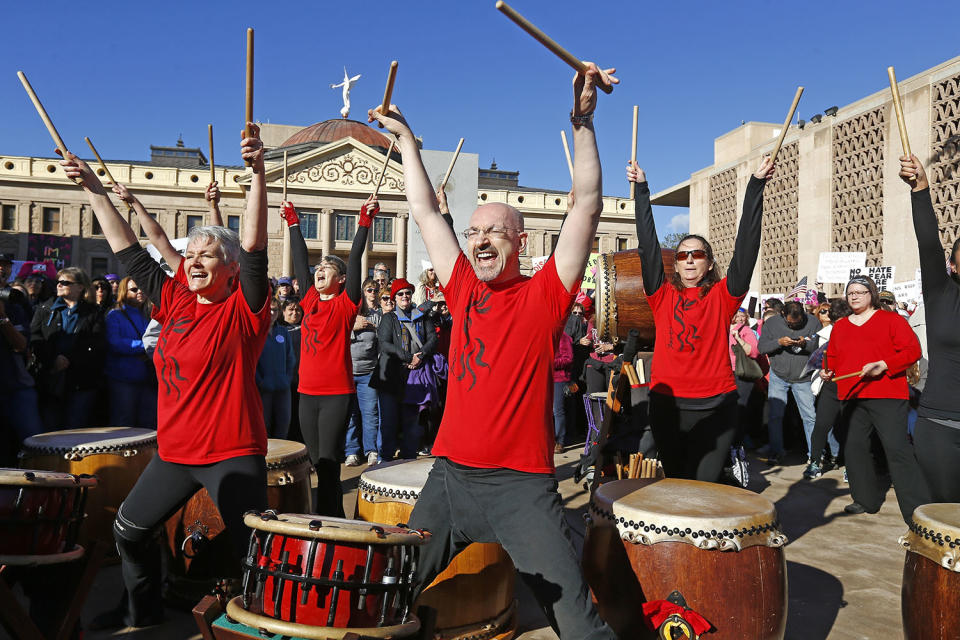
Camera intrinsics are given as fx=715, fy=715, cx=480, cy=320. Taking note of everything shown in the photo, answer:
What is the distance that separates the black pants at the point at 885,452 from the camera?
5.98 meters

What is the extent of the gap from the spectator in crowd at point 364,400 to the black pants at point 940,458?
18.9 ft

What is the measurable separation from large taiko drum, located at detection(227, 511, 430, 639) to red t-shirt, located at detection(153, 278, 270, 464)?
3.21 feet

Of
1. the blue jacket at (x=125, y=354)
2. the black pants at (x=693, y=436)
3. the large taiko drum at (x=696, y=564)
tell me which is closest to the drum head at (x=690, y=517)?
the large taiko drum at (x=696, y=564)

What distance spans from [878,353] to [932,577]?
371 cm

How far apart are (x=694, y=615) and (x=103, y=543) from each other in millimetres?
2584

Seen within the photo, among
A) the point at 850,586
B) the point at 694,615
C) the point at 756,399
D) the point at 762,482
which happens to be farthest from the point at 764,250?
the point at 694,615

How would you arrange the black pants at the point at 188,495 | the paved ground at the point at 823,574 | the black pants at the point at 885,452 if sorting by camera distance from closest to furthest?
the black pants at the point at 188,495 < the paved ground at the point at 823,574 < the black pants at the point at 885,452

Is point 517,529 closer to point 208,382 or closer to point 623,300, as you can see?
point 208,382

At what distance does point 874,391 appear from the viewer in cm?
624

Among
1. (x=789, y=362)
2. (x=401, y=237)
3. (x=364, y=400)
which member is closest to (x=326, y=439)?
(x=364, y=400)

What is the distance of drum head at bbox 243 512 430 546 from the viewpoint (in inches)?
85.7

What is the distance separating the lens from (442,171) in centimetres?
1223

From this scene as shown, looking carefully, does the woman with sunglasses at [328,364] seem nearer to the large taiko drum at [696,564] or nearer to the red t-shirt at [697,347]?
the red t-shirt at [697,347]

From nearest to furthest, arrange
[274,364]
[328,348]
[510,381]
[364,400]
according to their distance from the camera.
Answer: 1. [510,381]
2. [328,348]
3. [274,364]
4. [364,400]
